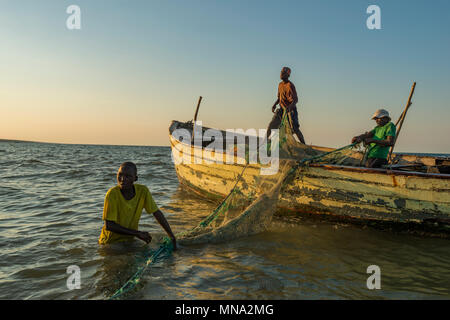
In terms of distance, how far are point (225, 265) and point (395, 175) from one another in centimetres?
354

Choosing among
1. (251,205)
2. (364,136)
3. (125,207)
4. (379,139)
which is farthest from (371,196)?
(125,207)

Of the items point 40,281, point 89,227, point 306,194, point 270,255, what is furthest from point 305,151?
point 40,281

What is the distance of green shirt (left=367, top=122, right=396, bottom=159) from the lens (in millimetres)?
5922

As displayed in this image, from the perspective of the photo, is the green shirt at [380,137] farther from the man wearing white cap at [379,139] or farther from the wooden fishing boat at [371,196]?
the wooden fishing boat at [371,196]

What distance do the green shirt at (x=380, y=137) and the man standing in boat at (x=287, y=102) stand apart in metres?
1.99

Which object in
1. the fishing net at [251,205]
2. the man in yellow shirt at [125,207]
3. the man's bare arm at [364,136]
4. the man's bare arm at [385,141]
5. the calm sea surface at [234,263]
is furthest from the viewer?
the man's bare arm at [364,136]

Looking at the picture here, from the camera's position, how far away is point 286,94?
26.2ft

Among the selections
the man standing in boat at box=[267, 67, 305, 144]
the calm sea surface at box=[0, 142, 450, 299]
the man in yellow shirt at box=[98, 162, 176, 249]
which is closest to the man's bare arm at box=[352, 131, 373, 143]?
the man standing in boat at box=[267, 67, 305, 144]

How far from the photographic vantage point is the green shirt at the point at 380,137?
233 inches

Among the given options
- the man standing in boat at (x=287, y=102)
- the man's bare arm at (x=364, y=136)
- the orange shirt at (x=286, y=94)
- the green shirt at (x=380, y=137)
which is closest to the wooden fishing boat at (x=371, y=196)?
the green shirt at (x=380, y=137)

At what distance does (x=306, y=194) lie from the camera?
21.0 ft

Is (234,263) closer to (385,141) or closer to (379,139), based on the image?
(385,141)
